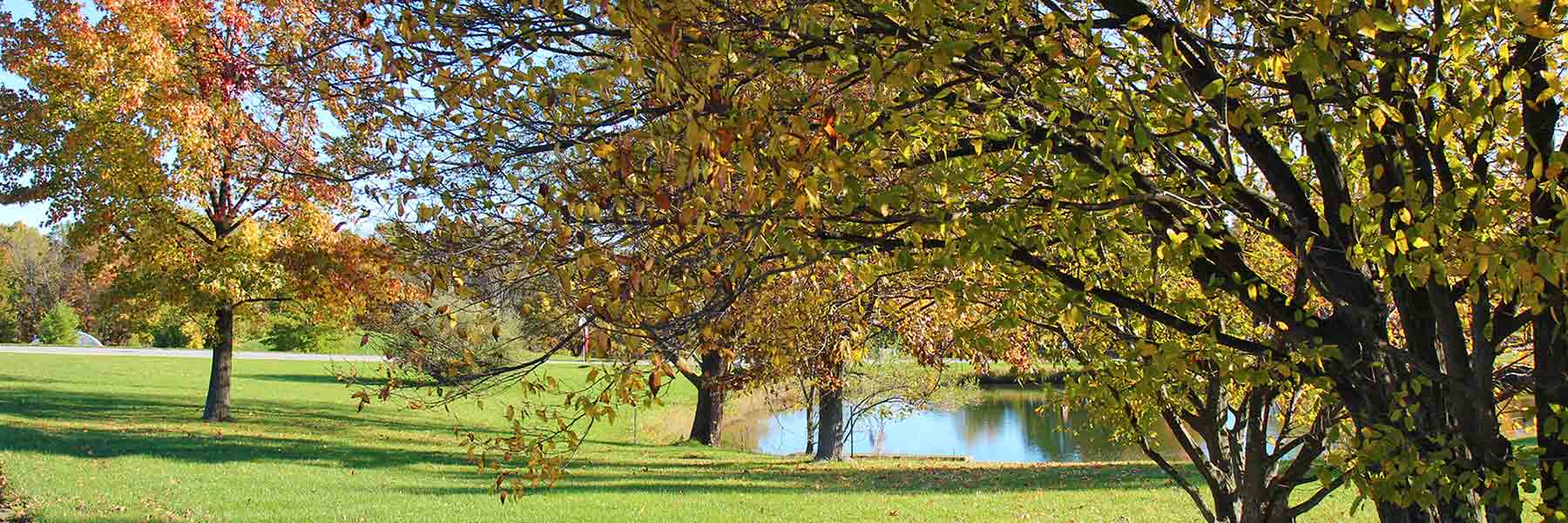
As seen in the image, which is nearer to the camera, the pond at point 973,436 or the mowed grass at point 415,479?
the mowed grass at point 415,479

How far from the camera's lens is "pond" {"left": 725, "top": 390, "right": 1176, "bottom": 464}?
78.6 ft

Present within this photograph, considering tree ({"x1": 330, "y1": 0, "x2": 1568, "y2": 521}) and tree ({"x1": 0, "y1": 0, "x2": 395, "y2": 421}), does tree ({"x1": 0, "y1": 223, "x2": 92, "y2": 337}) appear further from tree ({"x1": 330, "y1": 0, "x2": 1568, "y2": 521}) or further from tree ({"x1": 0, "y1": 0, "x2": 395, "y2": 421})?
tree ({"x1": 330, "y1": 0, "x2": 1568, "y2": 521})

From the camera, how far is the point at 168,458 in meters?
14.6

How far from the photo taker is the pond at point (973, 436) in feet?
78.6

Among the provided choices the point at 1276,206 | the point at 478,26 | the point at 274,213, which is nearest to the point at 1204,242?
the point at 1276,206

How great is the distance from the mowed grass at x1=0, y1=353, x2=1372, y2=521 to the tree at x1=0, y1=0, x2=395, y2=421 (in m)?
2.83

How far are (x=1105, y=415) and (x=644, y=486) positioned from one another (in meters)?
8.96

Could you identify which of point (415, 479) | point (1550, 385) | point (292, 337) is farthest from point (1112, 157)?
point (292, 337)

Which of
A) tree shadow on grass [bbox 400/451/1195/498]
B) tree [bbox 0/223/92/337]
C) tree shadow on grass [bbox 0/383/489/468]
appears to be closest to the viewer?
tree shadow on grass [bbox 400/451/1195/498]

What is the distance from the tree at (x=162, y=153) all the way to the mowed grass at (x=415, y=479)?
2826mm

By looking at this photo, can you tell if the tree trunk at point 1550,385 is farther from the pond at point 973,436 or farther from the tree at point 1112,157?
the pond at point 973,436

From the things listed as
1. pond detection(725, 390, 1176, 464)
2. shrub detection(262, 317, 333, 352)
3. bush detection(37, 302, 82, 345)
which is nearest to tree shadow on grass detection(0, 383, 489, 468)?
pond detection(725, 390, 1176, 464)

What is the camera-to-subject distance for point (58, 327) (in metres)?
53.2

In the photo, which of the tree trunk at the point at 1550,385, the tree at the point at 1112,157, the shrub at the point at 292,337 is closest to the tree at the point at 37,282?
the shrub at the point at 292,337
